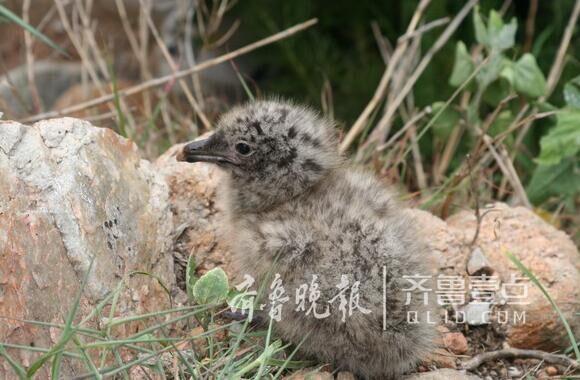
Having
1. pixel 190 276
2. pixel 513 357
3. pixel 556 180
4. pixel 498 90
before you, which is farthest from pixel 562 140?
pixel 190 276

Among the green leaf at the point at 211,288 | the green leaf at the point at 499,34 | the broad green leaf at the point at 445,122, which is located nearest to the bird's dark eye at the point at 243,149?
the green leaf at the point at 211,288

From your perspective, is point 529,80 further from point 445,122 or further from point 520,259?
point 520,259

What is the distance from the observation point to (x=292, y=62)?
19.6 ft

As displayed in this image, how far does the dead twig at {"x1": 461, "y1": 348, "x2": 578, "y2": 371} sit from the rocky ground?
2 centimetres

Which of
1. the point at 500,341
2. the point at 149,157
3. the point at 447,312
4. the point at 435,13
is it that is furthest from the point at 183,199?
the point at 435,13

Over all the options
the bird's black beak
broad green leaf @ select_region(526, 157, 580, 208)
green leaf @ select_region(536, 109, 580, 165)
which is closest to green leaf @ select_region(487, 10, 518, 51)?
green leaf @ select_region(536, 109, 580, 165)

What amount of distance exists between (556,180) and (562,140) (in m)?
0.42

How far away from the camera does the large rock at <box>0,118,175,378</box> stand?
251 cm

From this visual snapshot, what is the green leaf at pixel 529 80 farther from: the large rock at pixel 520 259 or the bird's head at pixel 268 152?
the bird's head at pixel 268 152

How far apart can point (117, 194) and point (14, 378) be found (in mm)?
787

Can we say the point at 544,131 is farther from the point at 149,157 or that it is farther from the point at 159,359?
the point at 159,359

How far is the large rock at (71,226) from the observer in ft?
8.24

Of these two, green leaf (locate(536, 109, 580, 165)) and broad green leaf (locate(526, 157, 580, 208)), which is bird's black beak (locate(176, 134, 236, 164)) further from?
broad green leaf (locate(526, 157, 580, 208))

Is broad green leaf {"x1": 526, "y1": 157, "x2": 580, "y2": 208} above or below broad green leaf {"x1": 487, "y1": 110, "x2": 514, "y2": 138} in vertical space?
below
